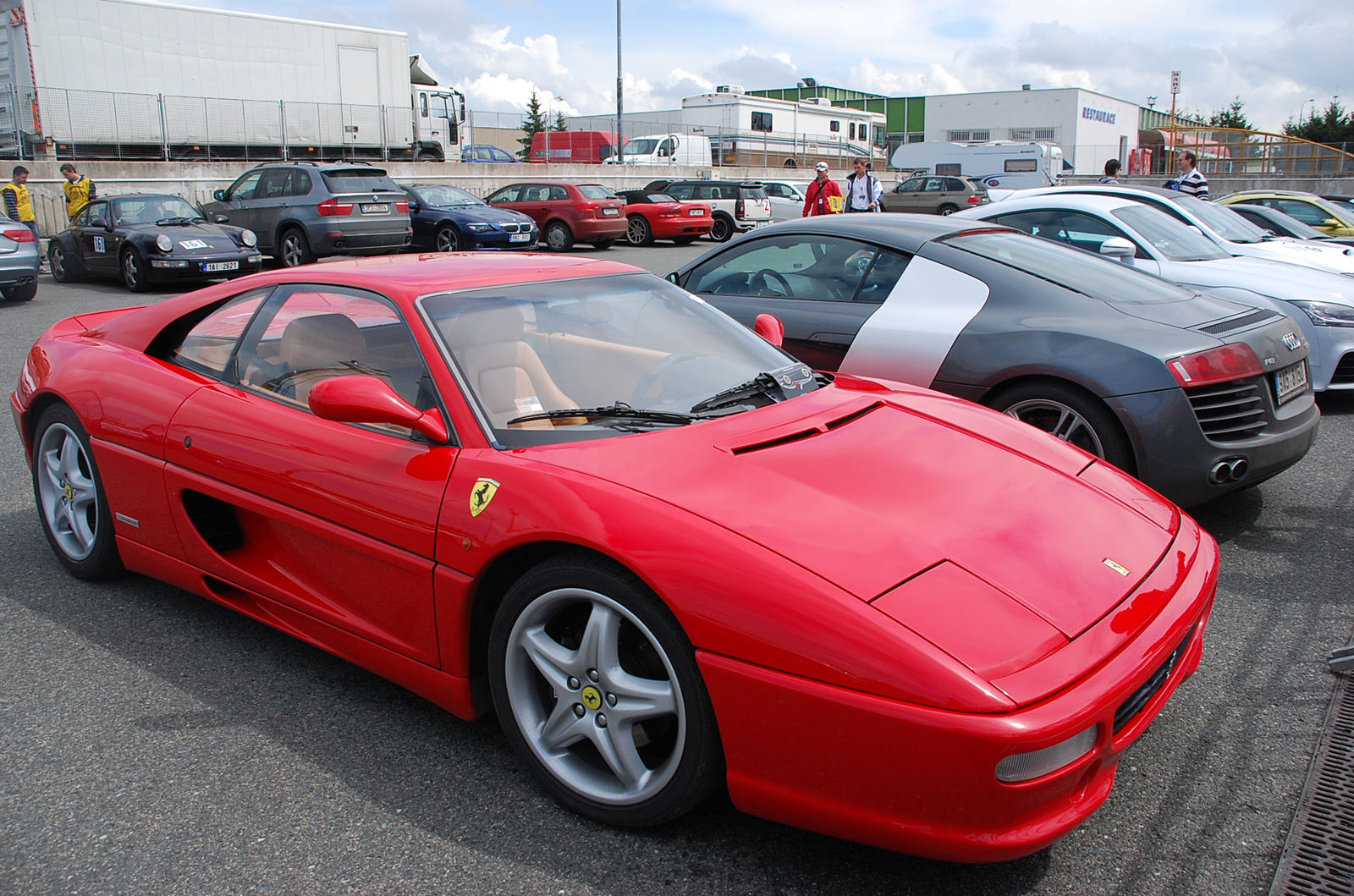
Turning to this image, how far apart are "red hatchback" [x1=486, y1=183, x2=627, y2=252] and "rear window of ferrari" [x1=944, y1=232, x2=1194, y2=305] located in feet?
47.2

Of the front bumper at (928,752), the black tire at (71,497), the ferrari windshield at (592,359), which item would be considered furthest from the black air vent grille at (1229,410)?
the black tire at (71,497)

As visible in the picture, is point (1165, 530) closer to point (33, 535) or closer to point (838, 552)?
point (838, 552)

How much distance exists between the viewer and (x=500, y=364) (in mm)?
2707

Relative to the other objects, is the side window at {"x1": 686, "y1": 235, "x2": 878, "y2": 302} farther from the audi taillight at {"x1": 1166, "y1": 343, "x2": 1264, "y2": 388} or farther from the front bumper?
the front bumper

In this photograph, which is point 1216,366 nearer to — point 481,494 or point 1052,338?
point 1052,338

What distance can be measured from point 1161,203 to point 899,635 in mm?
7074

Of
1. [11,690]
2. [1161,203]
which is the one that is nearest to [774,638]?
[11,690]

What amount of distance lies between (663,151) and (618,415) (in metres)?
30.2

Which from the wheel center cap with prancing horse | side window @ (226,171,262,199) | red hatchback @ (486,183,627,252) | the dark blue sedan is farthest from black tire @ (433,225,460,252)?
the wheel center cap with prancing horse

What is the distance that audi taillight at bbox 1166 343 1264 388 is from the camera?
152 inches

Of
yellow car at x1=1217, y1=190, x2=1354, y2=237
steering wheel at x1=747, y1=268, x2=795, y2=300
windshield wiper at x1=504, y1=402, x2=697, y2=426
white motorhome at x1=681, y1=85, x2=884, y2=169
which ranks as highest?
white motorhome at x1=681, y1=85, x2=884, y2=169

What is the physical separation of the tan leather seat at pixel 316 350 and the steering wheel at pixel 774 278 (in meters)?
2.64

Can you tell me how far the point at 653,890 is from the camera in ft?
6.78

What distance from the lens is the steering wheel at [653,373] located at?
2730 mm
